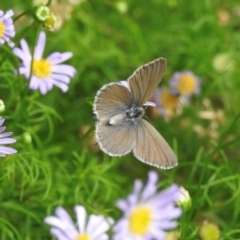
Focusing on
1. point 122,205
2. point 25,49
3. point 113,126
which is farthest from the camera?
point 25,49

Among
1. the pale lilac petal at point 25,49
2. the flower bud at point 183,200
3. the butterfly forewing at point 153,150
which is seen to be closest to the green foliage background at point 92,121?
the pale lilac petal at point 25,49

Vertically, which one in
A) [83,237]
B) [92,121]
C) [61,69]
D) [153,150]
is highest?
[61,69]

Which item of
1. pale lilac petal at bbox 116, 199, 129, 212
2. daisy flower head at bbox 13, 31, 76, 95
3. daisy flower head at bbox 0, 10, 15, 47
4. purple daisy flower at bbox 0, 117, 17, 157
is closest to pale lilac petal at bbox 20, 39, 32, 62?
daisy flower head at bbox 13, 31, 76, 95

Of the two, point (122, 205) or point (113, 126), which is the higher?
point (113, 126)

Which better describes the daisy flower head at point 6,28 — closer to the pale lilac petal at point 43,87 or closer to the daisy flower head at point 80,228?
the pale lilac petal at point 43,87

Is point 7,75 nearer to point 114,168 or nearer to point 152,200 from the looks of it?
point 114,168

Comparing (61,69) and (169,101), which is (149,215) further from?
(169,101)

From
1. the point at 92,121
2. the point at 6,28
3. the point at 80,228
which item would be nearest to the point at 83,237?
the point at 80,228

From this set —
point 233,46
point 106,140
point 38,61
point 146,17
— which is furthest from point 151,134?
point 146,17
